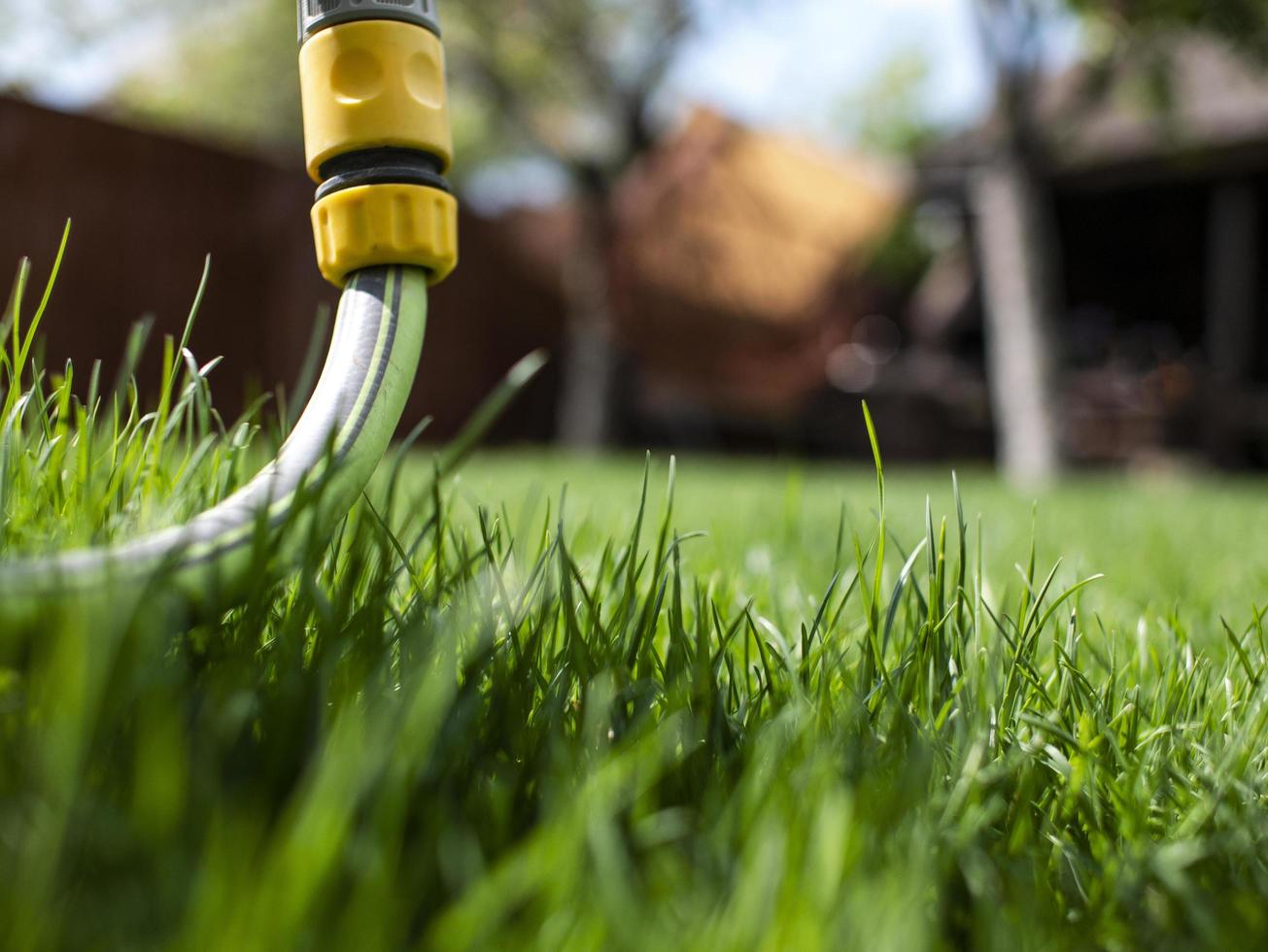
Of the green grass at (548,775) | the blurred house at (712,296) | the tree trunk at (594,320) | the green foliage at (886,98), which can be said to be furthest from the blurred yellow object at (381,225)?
the green foliage at (886,98)

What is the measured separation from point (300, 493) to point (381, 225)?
24 cm

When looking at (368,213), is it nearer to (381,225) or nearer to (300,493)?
(381,225)

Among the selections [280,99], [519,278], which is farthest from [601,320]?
[280,99]

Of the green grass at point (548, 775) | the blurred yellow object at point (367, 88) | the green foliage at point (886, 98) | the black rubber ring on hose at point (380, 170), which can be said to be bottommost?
the green grass at point (548, 775)

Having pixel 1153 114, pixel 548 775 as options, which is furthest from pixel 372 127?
pixel 1153 114

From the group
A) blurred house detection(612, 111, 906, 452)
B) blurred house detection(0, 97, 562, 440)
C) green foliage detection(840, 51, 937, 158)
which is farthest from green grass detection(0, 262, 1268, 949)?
green foliage detection(840, 51, 937, 158)

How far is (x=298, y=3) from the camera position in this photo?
825 millimetres

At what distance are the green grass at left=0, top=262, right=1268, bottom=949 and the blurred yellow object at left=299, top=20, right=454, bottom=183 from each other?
0.90ft

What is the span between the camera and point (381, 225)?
2.57 feet

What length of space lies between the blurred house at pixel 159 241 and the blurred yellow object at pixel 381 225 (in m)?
6.87

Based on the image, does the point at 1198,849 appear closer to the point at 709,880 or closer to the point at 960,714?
the point at 960,714

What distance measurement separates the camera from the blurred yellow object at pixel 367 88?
781 mm

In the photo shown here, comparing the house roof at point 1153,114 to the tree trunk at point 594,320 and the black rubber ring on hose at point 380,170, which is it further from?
the black rubber ring on hose at point 380,170

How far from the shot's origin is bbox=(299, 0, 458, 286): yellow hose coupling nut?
781 millimetres
